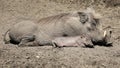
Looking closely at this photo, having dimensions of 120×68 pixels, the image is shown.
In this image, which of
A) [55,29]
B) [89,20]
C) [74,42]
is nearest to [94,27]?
[89,20]

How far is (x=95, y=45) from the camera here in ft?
24.7

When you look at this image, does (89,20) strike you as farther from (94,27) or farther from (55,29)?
(55,29)

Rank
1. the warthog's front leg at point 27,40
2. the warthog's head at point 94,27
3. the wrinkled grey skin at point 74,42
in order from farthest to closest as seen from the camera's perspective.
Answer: the warthog's head at point 94,27, the warthog's front leg at point 27,40, the wrinkled grey skin at point 74,42

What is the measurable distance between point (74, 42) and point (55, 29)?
1.63 feet

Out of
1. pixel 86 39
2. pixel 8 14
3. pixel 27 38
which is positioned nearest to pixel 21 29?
pixel 27 38

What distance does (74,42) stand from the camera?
7281 millimetres

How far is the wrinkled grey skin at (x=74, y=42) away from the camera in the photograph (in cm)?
720

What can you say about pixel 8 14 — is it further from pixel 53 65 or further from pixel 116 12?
pixel 53 65

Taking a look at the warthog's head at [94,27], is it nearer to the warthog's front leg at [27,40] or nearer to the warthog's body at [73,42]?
the warthog's body at [73,42]

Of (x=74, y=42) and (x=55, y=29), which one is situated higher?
(x=55, y=29)

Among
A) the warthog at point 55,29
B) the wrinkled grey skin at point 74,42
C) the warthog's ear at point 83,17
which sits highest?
the warthog's ear at point 83,17

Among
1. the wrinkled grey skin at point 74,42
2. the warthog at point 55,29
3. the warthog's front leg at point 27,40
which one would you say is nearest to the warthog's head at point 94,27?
the warthog at point 55,29

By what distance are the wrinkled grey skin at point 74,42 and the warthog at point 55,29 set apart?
0.36 ft

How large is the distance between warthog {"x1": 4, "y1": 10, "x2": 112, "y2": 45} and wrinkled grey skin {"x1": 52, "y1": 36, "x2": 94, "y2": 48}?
111 mm
